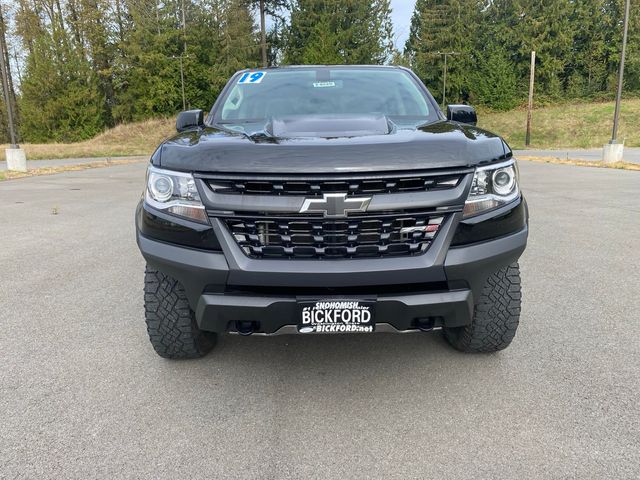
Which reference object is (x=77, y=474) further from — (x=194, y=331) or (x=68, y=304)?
(x=68, y=304)

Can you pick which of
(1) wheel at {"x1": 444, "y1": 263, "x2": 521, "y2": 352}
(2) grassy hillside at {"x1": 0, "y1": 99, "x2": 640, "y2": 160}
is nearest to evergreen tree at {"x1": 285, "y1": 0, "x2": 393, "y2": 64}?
(2) grassy hillside at {"x1": 0, "y1": 99, "x2": 640, "y2": 160}

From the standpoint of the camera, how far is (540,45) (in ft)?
182

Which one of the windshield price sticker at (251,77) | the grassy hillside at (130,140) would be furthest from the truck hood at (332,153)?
the grassy hillside at (130,140)

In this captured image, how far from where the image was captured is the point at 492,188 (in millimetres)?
2467

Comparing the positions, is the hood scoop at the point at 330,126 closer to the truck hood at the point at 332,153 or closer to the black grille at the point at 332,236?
the truck hood at the point at 332,153

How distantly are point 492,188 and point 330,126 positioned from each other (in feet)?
3.03

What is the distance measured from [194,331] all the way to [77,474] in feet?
A: 3.06

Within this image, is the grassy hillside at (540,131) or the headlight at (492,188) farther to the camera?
the grassy hillside at (540,131)

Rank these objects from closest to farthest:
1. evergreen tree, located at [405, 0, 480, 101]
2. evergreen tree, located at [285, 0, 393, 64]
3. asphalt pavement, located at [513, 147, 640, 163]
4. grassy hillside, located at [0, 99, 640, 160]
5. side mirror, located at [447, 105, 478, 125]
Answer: side mirror, located at [447, 105, 478, 125] → asphalt pavement, located at [513, 147, 640, 163] → grassy hillside, located at [0, 99, 640, 160] → evergreen tree, located at [285, 0, 393, 64] → evergreen tree, located at [405, 0, 480, 101]

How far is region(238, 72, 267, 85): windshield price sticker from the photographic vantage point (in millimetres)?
4023

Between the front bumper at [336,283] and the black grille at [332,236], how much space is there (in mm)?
48

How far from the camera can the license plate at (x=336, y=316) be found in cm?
230

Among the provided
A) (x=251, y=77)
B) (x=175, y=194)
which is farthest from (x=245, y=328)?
(x=251, y=77)

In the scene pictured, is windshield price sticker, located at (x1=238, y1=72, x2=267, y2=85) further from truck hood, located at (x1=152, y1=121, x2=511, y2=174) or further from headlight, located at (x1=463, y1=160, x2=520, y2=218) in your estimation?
headlight, located at (x1=463, y1=160, x2=520, y2=218)
